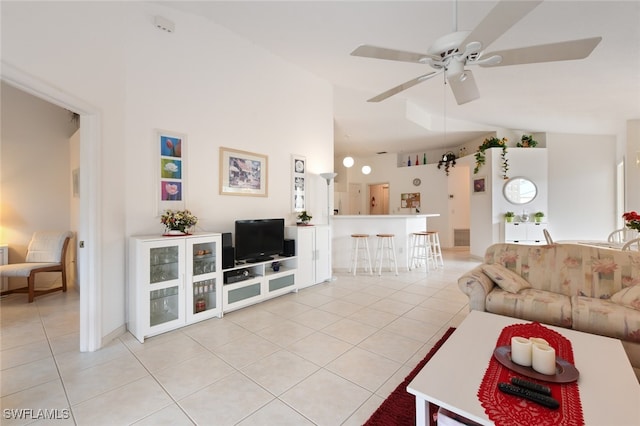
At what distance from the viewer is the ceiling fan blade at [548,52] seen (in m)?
1.74

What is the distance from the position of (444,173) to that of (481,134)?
143cm

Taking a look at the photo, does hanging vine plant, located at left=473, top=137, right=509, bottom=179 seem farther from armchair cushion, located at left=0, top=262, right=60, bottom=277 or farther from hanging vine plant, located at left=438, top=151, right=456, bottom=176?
armchair cushion, located at left=0, top=262, right=60, bottom=277

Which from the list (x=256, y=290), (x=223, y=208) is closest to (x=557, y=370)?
(x=256, y=290)

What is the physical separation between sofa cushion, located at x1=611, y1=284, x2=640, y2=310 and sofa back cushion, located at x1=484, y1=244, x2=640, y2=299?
0.12 meters

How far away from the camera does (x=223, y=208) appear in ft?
11.8

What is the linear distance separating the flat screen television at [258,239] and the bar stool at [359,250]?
170cm

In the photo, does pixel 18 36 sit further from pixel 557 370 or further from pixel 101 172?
pixel 557 370

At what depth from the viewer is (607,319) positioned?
83.0 inches

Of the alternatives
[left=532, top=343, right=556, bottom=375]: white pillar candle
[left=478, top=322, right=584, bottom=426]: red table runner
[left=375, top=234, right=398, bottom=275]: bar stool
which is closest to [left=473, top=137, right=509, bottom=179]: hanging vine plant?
[left=375, top=234, right=398, bottom=275]: bar stool

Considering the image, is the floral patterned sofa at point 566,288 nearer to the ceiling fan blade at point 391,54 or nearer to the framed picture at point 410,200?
the ceiling fan blade at point 391,54

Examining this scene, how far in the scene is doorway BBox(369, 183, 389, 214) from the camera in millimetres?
9836

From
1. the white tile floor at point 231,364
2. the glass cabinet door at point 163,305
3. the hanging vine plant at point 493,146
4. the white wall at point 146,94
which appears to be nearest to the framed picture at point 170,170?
the white wall at point 146,94

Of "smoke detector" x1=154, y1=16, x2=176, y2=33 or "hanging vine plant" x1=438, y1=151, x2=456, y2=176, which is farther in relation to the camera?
"hanging vine plant" x1=438, y1=151, x2=456, y2=176

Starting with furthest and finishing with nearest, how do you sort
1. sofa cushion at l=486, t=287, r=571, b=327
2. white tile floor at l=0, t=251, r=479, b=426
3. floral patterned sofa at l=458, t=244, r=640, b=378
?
sofa cushion at l=486, t=287, r=571, b=327 → floral patterned sofa at l=458, t=244, r=640, b=378 → white tile floor at l=0, t=251, r=479, b=426
